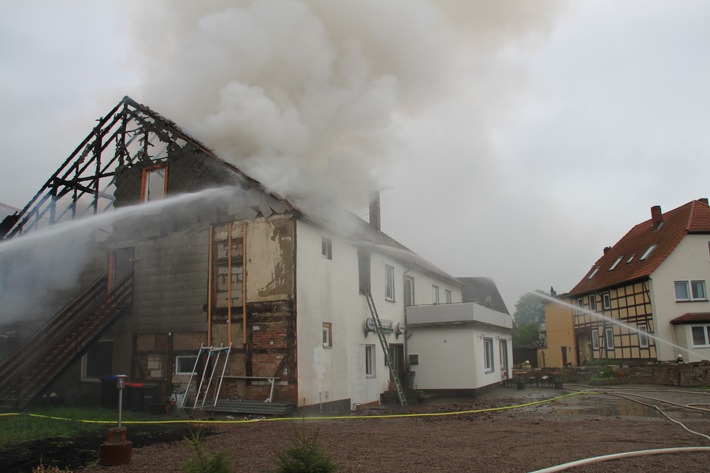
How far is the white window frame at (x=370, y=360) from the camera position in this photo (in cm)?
1909

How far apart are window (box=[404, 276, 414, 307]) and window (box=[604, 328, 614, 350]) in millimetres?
15729

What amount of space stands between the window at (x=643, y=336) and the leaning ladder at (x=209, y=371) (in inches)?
907

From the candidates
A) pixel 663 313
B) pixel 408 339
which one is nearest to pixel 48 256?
pixel 408 339

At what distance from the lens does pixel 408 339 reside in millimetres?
22453

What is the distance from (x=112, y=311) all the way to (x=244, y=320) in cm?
400

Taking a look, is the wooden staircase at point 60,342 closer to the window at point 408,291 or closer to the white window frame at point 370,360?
the white window frame at point 370,360

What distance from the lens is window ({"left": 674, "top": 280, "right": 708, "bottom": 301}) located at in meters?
29.6

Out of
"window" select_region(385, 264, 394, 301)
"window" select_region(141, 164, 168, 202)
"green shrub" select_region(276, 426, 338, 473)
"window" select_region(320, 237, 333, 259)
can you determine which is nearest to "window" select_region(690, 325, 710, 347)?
"window" select_region(385, 264, 394, 301)

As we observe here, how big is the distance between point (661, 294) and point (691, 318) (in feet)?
6.09

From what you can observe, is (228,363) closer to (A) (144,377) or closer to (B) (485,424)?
(A) (144,377)

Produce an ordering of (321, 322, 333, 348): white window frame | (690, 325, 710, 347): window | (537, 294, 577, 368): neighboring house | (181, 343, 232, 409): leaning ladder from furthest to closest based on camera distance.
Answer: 1. (537, 294, 577, 368): neighboring house
2. (690, 325, 710, 347): window
3. (321, 322, 333, 348): white window frame
4. (181, 343, 232, 409): leaning ladder

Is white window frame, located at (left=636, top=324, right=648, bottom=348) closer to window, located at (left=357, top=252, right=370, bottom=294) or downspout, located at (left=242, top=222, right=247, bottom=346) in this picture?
window, located at (left=357, top=252, right=370, bottom=294)

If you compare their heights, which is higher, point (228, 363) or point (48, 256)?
point (48, 256)

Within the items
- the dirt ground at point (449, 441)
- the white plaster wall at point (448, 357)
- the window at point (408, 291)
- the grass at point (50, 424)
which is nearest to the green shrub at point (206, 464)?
the dirt ground at point (449, 441)
